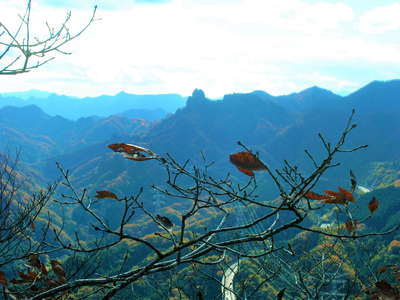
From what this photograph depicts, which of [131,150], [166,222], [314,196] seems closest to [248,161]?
[314,196]

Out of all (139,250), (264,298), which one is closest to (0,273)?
(264,298)

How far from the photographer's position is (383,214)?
352 ft

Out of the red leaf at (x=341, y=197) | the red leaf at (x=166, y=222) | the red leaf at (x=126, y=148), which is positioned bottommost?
the red leaf at (x=166, y=222)

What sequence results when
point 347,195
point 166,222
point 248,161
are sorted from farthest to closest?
point 166,222
point 347,195
point 248,161

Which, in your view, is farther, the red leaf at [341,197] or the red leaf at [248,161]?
the red leaf at [341,197]

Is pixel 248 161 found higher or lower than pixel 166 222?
higher

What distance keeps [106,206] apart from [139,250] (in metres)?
90.5

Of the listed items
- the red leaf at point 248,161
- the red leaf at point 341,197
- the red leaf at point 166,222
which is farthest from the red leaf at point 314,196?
the red leaf at point 166,222

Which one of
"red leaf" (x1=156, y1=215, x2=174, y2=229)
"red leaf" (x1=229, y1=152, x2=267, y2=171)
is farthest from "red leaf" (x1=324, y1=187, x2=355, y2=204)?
"red leaf" (x1=156, y1=215, x2=174, y2=229)

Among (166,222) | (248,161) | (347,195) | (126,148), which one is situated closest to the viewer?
(248,161)

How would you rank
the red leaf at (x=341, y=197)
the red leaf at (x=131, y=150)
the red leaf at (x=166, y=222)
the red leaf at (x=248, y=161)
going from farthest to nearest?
the red leaf at (x=166, y=222)
the red leaf at (x=341, y=197)
the red leaf at (x=131, y=150)
the red leaf at (x=248, y=161)

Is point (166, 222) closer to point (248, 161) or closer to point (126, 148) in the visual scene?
point (126, 148)

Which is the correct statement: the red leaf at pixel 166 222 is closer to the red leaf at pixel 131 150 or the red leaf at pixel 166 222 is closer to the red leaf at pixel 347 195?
the red leaf at pixel 131 150

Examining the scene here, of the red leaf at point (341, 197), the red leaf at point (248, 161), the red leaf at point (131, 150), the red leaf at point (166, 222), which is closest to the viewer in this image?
the red leaf at point (248, 161)
